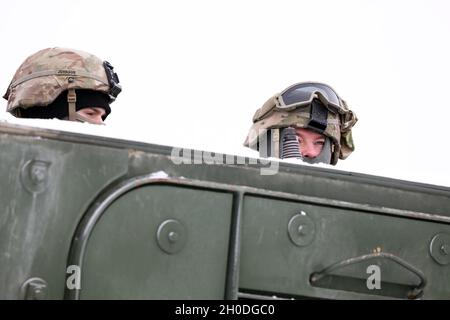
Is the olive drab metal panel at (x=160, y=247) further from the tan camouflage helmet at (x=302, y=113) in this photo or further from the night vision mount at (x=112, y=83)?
the night vision mount at (x=112, y=83)

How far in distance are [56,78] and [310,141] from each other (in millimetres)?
1632

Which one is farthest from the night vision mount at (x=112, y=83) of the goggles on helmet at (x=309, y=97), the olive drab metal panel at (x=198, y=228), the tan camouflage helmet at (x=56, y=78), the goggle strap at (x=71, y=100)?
the olive drab metal panel at (x=198, y=228)

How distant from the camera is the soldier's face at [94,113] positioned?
4889mm

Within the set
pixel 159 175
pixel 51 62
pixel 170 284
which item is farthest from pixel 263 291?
pixel 51 62

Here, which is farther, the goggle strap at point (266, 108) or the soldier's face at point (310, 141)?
the goggle strap at point (266, 108)

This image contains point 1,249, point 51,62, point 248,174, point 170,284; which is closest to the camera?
point 1,249

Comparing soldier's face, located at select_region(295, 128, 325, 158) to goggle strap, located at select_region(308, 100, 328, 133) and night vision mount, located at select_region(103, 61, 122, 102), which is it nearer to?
goggle strap, located at select_region(308, 100, 328, 133)

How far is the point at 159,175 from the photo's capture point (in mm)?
2436

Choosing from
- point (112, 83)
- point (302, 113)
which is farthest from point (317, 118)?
point (112, 83)

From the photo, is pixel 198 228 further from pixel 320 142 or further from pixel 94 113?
pixel 94 113

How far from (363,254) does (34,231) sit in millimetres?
1100

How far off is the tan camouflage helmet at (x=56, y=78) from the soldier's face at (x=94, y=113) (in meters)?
0.07
